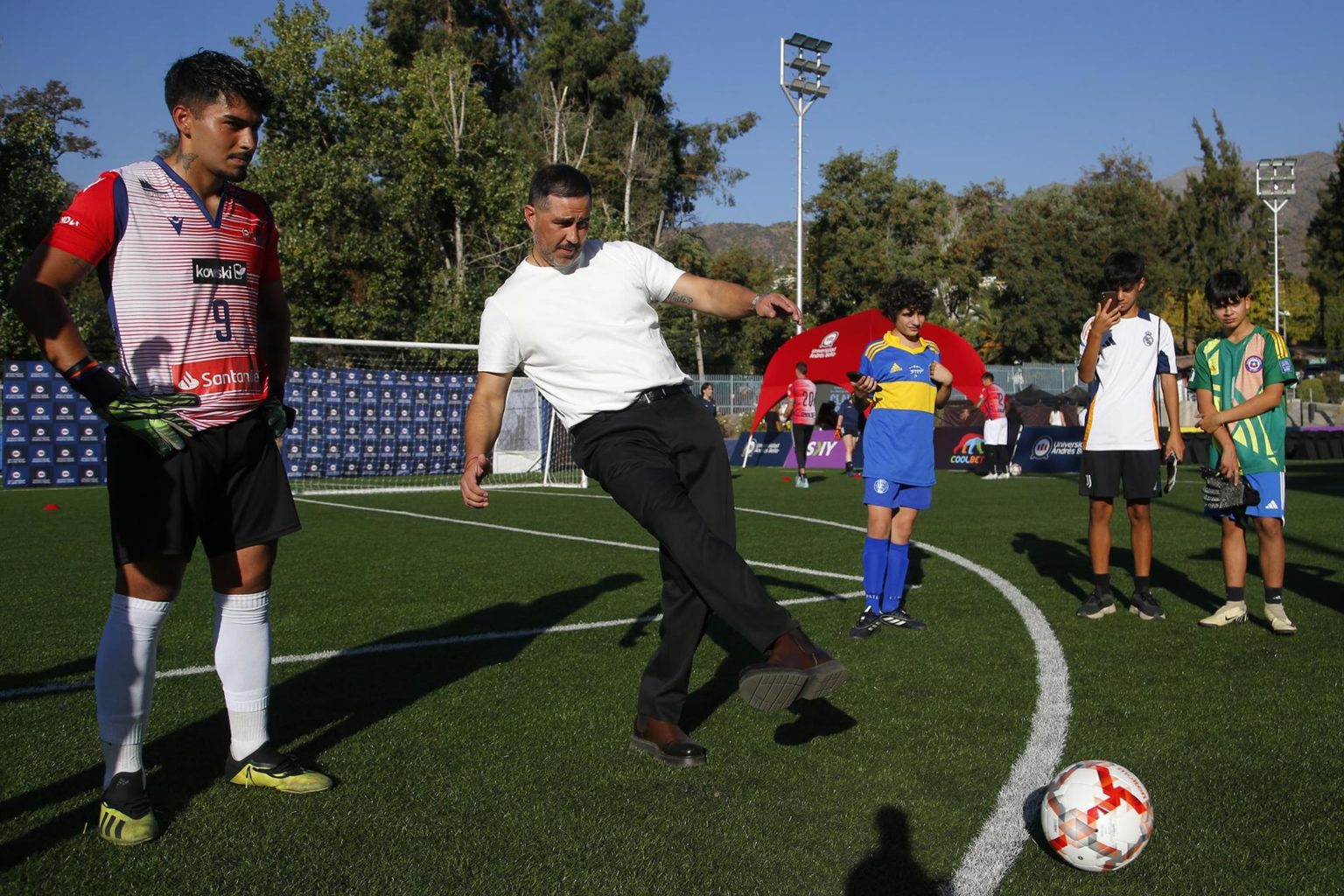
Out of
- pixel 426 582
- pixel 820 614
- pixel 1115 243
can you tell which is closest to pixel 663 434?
pixel 820 614

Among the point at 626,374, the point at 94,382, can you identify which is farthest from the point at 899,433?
the point at 94,382

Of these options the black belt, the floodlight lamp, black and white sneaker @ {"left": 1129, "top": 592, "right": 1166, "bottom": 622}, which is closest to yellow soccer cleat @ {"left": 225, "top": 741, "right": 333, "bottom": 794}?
the black belt

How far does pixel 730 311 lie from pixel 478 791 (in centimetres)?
183

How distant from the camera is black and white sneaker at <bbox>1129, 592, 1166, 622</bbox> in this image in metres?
6.37

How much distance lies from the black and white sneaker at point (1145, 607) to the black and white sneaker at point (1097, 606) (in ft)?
0.49

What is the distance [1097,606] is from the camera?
643 centimetres

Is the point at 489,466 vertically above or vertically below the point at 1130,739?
above

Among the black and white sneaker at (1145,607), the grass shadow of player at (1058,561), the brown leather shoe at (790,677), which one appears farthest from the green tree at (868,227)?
the brown leather shoe at (790,677)

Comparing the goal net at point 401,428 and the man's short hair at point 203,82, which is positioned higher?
the man's short hair at point 203,82

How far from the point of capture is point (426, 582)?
25.7 ft

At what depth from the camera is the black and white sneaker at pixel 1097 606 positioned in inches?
252

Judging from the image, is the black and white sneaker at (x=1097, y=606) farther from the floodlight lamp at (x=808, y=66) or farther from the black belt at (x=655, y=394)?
the floodlight lamp at (x=808, y=66)

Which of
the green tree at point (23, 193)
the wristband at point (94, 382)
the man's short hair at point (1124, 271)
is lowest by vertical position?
the wristband at point (94, 382)

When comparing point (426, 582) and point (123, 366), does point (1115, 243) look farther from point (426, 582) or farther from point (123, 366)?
point (123, 366)
